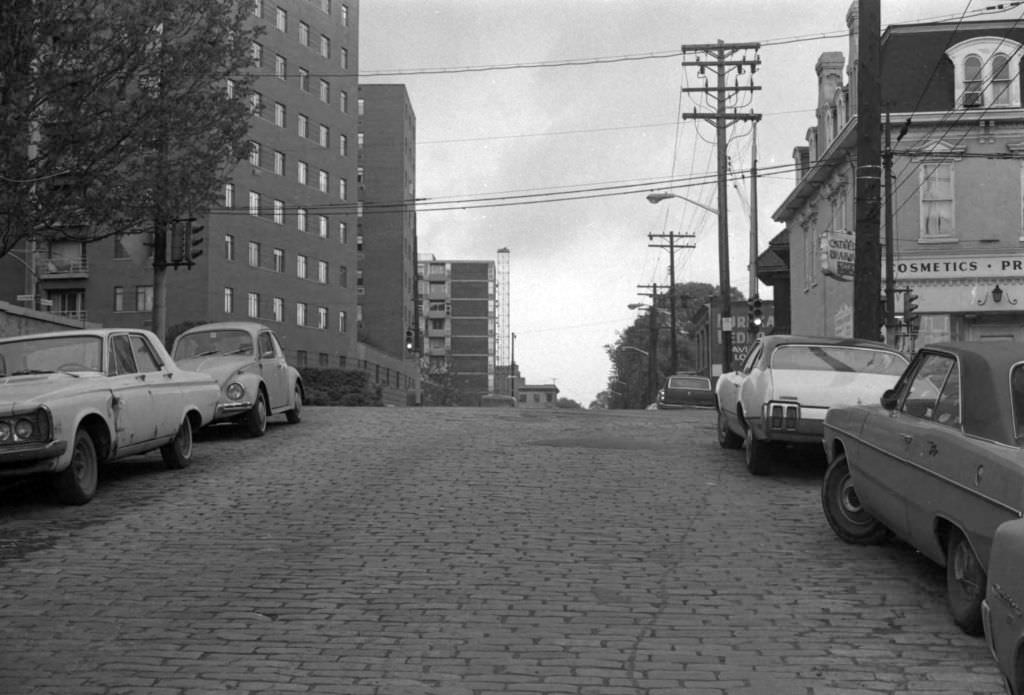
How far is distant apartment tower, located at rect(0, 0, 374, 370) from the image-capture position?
57844 millimetres

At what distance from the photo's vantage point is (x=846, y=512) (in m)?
8.21

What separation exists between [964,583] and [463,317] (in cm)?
14416

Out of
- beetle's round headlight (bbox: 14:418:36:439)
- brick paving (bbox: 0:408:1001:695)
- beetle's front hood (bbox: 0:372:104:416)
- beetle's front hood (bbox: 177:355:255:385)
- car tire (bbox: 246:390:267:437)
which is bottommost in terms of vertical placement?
brick paving (bbox: 0:408:1001:695)

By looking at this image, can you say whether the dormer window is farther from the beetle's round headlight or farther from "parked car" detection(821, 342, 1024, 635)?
the beetle's round headlight

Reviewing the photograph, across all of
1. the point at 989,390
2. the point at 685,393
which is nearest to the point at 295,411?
the point at 989,390

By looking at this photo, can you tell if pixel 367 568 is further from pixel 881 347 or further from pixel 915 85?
pixel 915 85

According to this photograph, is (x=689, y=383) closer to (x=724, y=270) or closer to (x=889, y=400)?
(x=724, y=270)

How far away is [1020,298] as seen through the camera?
3156cm

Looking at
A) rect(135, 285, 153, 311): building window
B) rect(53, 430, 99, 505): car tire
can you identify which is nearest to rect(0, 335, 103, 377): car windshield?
rect(53, 430, 99, 505): car tire

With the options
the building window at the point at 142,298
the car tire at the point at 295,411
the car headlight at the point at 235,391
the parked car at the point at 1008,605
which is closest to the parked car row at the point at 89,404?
the car headlight at the point at 235,391

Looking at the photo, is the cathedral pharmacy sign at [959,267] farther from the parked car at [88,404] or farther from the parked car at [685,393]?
the parked car at [88,404]

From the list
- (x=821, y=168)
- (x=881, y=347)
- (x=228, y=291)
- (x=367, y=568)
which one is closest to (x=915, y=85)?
(x=821, y=168)

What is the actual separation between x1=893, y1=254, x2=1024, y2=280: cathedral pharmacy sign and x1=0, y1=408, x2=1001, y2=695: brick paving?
72.7ft

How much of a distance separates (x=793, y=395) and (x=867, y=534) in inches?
132
